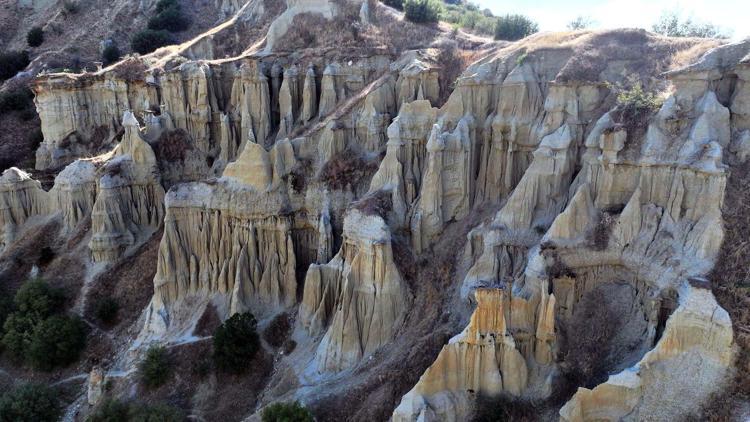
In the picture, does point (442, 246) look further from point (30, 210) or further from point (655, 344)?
point (30, 210)

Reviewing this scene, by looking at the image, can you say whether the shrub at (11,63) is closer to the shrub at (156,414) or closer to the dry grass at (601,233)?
the shrub at (156,414)

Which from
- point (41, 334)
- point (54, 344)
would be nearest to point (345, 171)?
point (54, 344)

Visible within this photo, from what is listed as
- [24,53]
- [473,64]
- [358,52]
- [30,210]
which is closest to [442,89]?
[473,64]

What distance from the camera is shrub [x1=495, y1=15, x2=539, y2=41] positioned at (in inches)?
1387

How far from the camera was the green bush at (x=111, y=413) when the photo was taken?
23531 mm

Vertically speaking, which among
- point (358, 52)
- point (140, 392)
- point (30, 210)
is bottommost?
point (140, 392)

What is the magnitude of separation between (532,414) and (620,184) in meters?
8.41

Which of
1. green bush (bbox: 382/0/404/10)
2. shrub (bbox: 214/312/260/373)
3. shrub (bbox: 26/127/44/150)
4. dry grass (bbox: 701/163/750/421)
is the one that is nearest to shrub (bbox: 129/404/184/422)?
shrub (bbox: 214/312/260/373)

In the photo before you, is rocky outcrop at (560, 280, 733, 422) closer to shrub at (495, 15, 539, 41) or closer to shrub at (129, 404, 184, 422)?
shrub at (129, 404, 184, 422)

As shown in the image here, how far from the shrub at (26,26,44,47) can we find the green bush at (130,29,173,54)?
1328cm

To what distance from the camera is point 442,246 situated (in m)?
24.4

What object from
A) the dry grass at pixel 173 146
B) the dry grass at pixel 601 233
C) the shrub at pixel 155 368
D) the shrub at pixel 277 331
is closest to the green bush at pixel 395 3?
the dry grass at pixel 173 146

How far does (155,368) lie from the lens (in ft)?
84.8

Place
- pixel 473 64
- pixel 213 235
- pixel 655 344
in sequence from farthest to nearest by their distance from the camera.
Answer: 1. pixel 213 235
2. pixel 473 64
3. pixel 655 344
